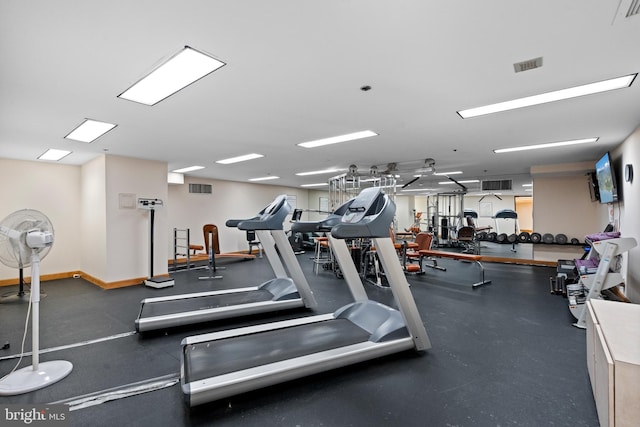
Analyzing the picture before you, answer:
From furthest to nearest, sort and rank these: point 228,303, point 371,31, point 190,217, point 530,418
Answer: point 190,217
point 228,303
point 530,418
point 371,31

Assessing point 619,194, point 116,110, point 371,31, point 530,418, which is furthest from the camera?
point 619,194

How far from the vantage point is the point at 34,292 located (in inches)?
94.3

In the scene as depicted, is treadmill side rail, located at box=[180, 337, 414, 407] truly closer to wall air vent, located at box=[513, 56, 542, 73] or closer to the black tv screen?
wall air vent, located at box=[513, 56, 542, 73]

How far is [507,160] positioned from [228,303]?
20.0ft

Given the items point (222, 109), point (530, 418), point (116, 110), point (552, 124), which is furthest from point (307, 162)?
point (530, 418)

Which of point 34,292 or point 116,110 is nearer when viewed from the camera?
point 34,292

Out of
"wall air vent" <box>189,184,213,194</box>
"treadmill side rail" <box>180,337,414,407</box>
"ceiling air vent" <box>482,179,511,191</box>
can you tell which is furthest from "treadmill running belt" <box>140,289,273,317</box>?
"ceiling air vent" <box>482,179,511,191</box>

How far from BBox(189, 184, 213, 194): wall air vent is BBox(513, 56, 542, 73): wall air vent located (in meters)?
8.27

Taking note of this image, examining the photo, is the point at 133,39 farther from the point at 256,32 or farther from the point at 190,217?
the point at 190,217

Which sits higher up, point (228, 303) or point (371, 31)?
point (371, 31)

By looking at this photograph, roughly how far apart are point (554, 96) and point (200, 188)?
834cm

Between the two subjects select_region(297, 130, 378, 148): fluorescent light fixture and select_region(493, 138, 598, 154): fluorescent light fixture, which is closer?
select_region(297, 130, 378, 148): fluorescent light fixture

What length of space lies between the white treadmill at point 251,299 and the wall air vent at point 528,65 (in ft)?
9.31

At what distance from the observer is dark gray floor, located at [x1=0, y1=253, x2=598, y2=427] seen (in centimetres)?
199
